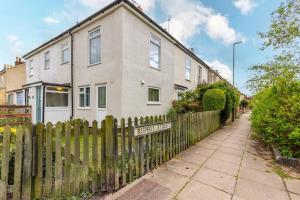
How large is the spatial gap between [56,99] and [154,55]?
7323 mm

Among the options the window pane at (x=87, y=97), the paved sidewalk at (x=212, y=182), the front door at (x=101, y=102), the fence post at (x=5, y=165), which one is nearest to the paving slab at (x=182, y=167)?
the paved sidewalk at (x=212, y=182)

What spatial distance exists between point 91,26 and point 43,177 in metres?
10.1

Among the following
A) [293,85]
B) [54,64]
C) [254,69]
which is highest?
[54,64]

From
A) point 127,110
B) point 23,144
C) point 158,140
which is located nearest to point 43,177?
point 23,144

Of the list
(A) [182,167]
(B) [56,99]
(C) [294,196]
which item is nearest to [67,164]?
(A) [182,167]

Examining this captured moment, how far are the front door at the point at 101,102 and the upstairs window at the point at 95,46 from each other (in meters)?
1.69

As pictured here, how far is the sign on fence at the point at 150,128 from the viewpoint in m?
3.85

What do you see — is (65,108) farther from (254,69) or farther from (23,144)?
(254,69)

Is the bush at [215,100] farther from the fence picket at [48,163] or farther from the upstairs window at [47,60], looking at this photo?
the upstairs window at [47,60]

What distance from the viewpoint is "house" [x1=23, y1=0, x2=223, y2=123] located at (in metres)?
9.65

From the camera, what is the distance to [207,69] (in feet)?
80.0

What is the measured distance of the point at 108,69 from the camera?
1015cm

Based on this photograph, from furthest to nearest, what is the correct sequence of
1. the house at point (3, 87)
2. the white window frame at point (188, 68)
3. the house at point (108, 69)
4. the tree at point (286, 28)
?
the house at point (3, 87) → the white window frame at point (188, 68) → the house at point (108, 69) → the tree at point (286, 28)

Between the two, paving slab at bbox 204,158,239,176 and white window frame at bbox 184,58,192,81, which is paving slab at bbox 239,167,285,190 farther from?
white window frame at bbox 184,58,192,81
